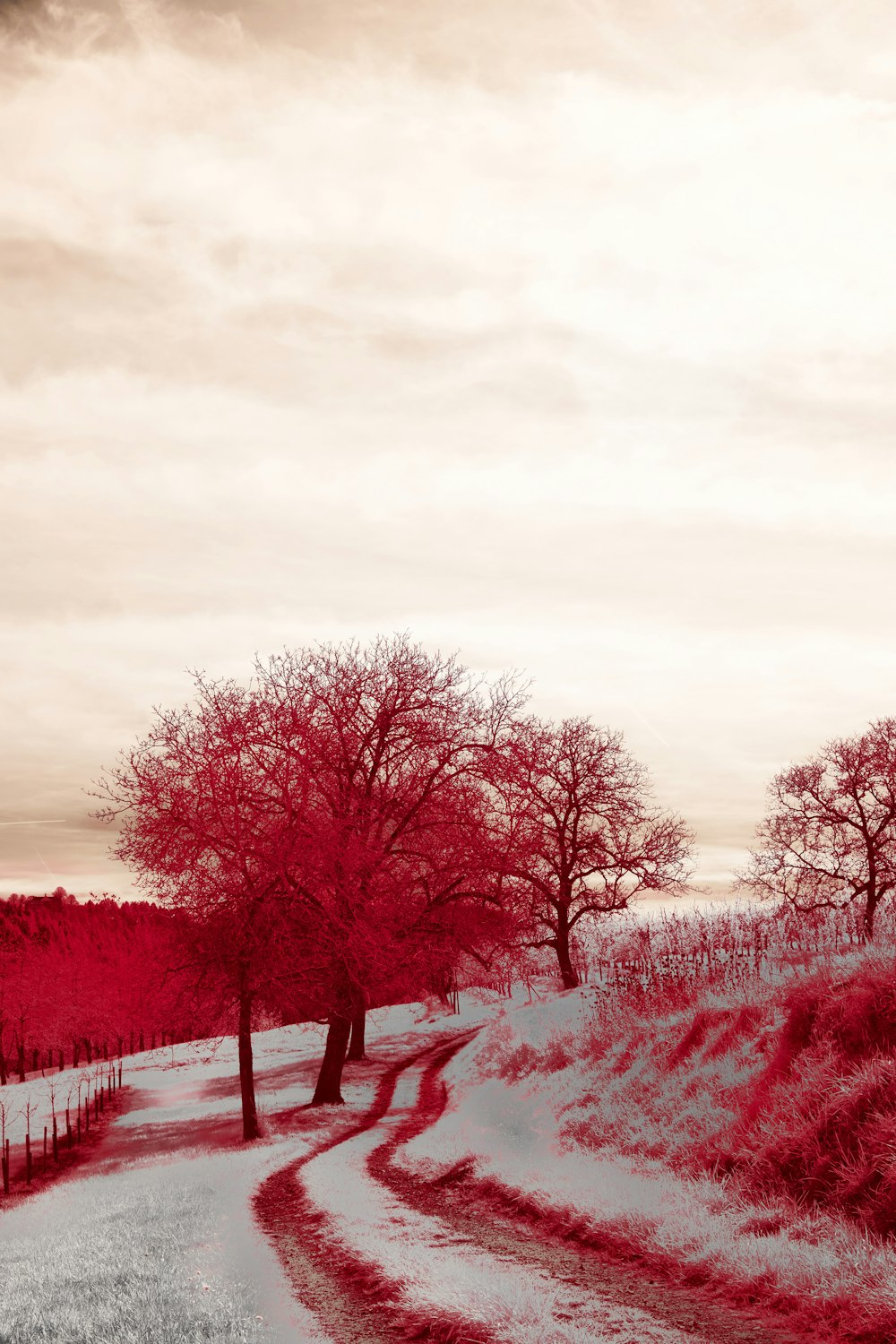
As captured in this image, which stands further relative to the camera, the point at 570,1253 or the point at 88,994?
the point at 88,994

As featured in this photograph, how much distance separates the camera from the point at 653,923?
35875 mm

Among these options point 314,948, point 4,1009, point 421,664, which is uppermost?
point 421,664

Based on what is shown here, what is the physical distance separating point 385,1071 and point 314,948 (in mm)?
11099

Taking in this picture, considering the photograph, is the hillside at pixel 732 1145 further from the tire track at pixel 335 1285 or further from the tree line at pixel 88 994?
the tree line at pixel 88 994

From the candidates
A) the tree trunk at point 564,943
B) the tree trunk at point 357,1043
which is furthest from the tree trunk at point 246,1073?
the tree trunk at point 564,943

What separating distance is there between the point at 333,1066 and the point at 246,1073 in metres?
4.37

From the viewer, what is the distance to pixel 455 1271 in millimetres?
11648

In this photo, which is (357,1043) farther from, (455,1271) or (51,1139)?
(455,1271)

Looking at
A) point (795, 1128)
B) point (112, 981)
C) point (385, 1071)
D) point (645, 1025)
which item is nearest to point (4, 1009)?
point (112, 981)

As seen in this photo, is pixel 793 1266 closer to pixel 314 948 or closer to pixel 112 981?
pixel 314 948

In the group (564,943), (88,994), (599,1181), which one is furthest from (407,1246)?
(88,994)

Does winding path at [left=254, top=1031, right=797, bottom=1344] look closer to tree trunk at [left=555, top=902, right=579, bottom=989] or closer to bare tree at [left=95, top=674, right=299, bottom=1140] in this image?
bare tree at [left=95, top=674, right=299, bottom=1140]

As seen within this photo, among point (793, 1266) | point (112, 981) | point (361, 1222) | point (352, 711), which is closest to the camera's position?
point (793, 1266)

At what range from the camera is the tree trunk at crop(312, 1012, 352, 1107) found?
28733 mm
